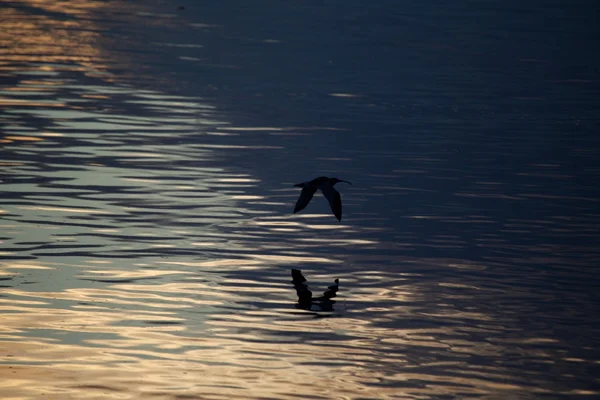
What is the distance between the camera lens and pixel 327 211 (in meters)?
21.5

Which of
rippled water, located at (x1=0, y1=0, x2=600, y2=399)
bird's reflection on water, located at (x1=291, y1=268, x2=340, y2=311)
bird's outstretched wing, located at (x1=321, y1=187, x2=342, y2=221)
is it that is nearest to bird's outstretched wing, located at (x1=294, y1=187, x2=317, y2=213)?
bird's outstretched wing, located at (x1=321, y1=187, x2=342, y2=221)

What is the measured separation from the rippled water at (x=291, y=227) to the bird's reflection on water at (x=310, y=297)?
12 cm

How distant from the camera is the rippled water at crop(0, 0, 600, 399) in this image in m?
13.6

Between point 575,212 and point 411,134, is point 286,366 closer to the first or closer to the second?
point 575,212

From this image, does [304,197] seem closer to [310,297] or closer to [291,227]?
[291,227]

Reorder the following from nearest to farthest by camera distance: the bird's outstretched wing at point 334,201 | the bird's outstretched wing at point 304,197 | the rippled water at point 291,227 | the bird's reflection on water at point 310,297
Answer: the rippled water at point 291,227
the bird's reflection on water at point 310,297
the bird's outstretched wing at point 334,201
the bird's outstretched wing at point 304,197

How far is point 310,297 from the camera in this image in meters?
16.1

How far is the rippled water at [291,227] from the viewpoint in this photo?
44.5 feet

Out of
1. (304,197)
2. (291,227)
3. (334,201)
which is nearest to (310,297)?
(334,201)

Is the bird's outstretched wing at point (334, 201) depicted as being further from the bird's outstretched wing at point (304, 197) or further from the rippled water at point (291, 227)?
the rippled water at point (291, 227)

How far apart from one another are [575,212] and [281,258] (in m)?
6.43

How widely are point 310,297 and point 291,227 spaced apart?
403 cm

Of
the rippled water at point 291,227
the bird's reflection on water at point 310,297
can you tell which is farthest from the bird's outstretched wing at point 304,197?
the bird's reflection on water at point 310,297

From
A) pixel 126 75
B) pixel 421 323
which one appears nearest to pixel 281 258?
pixel 421 323
